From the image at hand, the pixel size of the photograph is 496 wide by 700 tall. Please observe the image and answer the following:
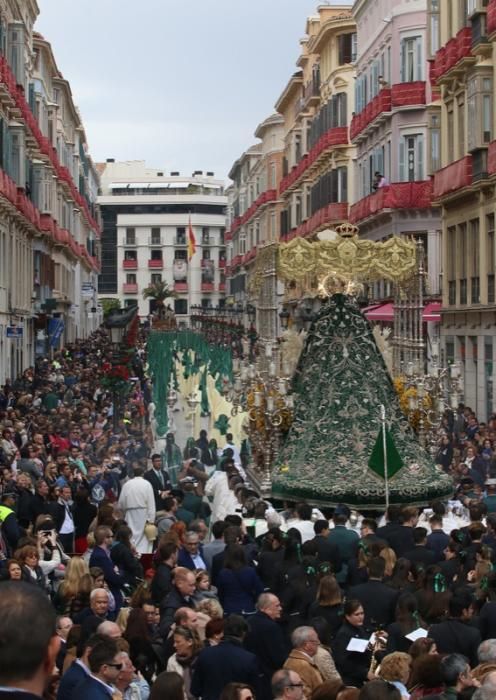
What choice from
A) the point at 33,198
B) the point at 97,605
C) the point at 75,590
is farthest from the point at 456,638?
the point at 33,198

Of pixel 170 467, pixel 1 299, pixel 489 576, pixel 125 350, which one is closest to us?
pixel 489 576

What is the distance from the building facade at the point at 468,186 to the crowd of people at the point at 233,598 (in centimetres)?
1843

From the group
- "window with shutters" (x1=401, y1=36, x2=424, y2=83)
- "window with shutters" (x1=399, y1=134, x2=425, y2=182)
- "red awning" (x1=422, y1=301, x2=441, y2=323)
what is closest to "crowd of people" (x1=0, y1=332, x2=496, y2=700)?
"red awning" (x1=422, y1=301, x2=441, y2=323)

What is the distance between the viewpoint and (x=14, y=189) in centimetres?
4966

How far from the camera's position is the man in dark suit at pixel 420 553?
41.4 feet

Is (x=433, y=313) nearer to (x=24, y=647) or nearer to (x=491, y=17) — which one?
(x=491, y=17)

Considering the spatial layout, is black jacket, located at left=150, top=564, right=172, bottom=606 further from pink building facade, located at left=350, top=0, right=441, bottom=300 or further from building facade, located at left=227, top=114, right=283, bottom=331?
building facade, located at left=227, top=114, right=283, bottom=331

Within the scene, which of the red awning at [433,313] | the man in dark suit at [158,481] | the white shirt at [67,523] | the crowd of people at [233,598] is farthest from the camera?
the red awning at [433,313]

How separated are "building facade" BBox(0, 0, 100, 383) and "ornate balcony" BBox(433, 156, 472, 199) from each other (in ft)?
40.5

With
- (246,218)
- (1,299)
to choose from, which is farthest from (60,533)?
(246,218)

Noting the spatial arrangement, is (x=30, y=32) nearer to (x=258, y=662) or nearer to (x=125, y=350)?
(x=125, y=350)

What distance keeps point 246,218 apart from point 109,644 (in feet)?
353

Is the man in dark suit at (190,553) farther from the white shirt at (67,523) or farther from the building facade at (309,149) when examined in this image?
the building facade at (309,149)

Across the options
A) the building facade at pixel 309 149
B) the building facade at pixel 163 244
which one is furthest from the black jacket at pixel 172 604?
the building facade at pixel 163 244
